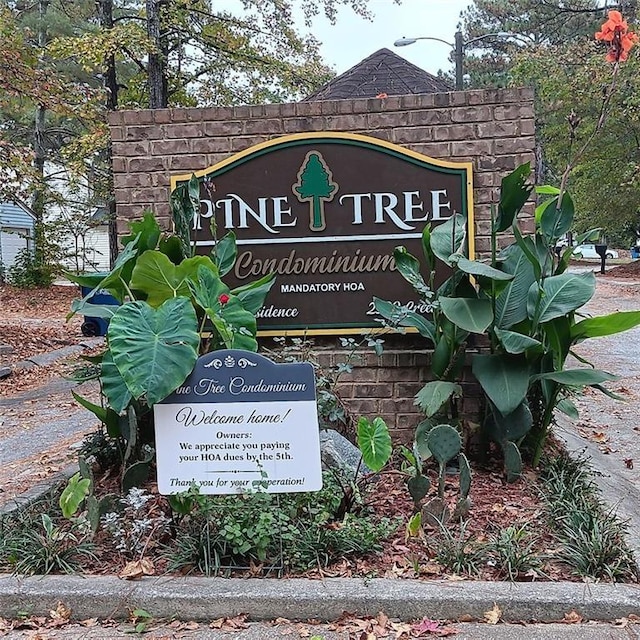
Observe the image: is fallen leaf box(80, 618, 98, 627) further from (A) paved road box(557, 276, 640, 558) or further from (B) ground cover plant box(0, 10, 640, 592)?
(A) paved road box(557, 276, 640, 558)

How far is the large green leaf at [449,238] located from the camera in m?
3.71

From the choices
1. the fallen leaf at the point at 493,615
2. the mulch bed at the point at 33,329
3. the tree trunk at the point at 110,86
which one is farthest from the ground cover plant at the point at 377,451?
the tree trunk at the point at 110,86

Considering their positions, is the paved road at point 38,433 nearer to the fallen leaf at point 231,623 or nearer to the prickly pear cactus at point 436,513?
the fallen leaf at point 231,623

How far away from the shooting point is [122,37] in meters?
12.2

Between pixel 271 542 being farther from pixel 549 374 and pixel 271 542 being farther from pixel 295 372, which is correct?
pixel 549 374

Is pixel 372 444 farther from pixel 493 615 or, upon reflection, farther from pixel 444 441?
pixel 493 615

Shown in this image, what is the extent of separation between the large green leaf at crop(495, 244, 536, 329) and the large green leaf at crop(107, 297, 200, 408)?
161 cm

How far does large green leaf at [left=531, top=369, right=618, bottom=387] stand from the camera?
11.4ft

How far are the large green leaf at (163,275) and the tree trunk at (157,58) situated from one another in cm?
1014

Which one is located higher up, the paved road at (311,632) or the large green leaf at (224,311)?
the large green leaf at (224,311)

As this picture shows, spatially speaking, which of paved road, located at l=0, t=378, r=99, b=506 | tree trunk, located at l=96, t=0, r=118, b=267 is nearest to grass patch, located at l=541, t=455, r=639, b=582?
paved road, located at l=0, t=378, r=99, b=506

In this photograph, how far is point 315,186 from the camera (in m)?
4.26

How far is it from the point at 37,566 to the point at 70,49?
11350 millimetres

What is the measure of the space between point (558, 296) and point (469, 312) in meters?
0.44
